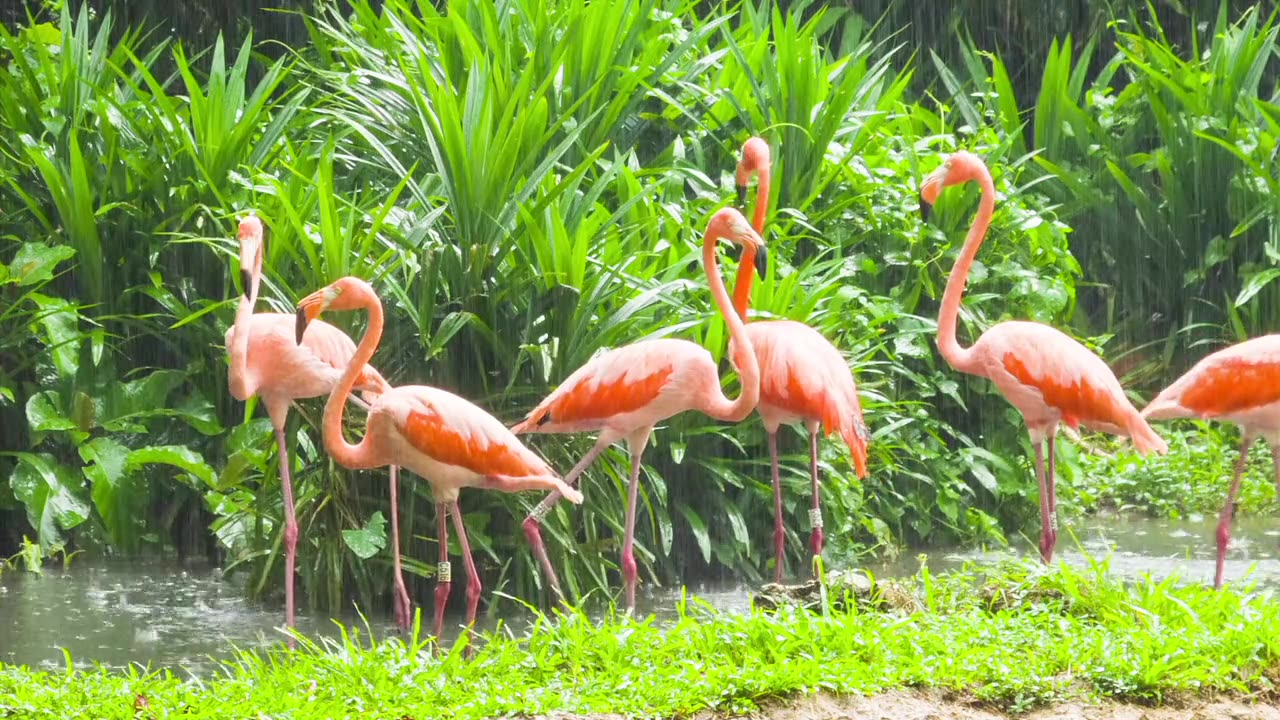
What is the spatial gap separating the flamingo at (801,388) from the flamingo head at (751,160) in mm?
553

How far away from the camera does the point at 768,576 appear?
A: 21.9ft

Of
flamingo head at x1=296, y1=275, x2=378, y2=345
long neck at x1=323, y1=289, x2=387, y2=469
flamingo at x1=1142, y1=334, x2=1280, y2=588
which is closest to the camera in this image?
flamingo head at x1=296, y1=275, x2=378, y2=345

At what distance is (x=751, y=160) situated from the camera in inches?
252

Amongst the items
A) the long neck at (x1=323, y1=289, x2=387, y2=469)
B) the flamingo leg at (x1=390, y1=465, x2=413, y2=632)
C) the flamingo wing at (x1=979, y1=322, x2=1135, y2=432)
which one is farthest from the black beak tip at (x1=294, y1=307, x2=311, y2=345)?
the flamingo wing at (x1=979, y1=322, x2=1135, y2=432)

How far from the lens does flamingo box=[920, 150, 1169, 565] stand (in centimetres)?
591

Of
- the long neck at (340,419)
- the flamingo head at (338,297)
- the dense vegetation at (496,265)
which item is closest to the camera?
the flamingo head at (338,297)

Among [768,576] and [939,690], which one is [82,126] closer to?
[768,576]

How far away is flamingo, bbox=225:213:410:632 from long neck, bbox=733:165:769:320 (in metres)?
1.39

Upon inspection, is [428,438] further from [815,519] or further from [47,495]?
[47,495]

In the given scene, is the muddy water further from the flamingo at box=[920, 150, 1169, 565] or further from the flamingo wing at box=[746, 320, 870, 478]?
the flamingo wing at box=[746, 320, 870, 478]

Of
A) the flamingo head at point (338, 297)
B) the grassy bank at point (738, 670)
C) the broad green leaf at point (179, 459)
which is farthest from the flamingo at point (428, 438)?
the broad green leaf at point (179, 459)

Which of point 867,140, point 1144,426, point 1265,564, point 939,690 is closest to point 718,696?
point 939,690

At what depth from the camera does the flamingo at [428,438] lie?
5.15 meters

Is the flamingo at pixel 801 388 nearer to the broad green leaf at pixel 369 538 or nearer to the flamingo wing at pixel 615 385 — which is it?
the flamingo wing at pixel 615 385
